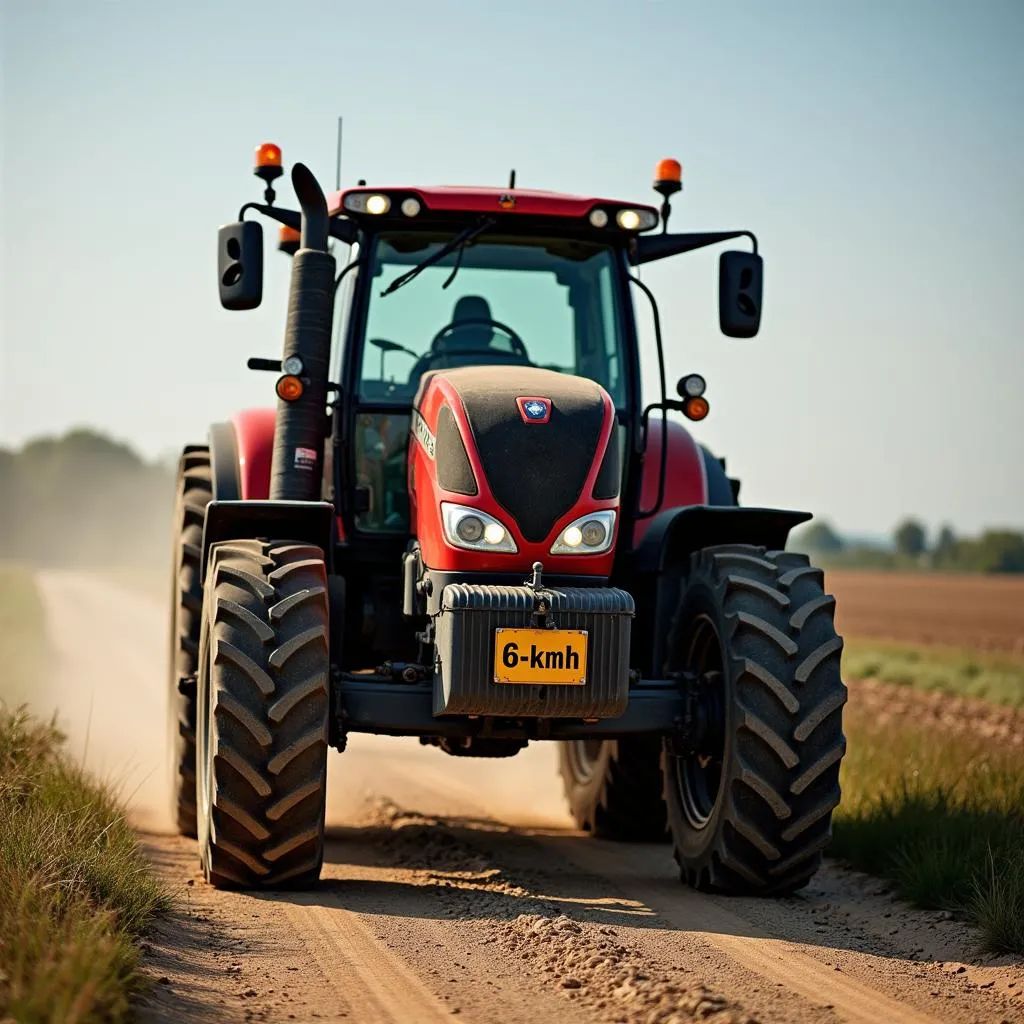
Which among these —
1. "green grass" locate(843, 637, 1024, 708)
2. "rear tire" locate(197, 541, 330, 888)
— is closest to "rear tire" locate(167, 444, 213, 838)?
"rear tire" locate(197, 541, 330, 888)

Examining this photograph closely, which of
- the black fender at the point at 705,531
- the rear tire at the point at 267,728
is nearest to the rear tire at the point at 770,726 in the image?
the black fender at the point at 705,531

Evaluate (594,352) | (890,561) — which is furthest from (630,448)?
(890,561)

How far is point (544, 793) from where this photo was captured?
1202cm

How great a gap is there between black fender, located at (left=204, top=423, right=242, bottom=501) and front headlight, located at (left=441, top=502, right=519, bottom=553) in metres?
1.72

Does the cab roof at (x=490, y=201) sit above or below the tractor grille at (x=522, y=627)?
above

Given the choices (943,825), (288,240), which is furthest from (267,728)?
(288,240)

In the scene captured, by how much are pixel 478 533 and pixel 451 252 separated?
171cm

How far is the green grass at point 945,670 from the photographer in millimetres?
19016

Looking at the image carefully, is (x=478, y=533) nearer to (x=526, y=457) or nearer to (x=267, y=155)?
(x=526, y=457)

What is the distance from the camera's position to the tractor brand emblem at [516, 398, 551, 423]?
7.22 metres

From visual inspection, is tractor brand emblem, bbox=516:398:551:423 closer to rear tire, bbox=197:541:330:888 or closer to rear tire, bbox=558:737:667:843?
rear tire, bbox=197:541:330:888

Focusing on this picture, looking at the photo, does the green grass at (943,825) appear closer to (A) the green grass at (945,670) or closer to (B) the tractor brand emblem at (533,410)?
(B) the tractor brand emblem at (533,410)

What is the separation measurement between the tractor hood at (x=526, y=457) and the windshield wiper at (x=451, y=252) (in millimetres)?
958

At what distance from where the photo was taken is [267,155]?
8.14m
